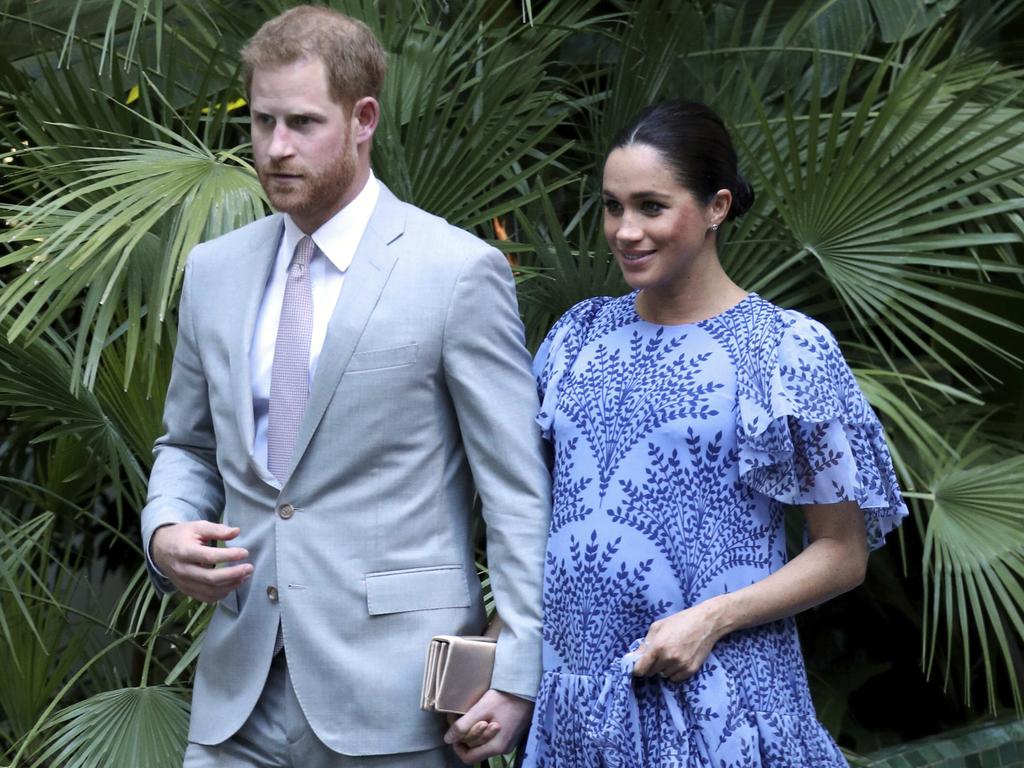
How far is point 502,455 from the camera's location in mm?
2021

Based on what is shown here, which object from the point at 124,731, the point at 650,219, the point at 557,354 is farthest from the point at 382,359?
the point at 124,731

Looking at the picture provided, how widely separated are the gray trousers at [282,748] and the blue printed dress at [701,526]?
0.18 m

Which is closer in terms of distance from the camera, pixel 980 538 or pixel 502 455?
pixel 502 455

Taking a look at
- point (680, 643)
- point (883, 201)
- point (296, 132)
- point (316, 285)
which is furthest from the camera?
point (883, 201)

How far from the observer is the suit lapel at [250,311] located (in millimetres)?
2010

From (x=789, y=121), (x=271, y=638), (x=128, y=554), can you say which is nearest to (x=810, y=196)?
(x=789, y=121)

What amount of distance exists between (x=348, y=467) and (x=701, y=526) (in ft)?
1.53

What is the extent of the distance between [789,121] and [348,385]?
1.44 m

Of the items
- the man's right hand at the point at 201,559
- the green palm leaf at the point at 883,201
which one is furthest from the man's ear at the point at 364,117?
the green palm leaf at the point at 883,201

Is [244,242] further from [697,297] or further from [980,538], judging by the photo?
[980,538]

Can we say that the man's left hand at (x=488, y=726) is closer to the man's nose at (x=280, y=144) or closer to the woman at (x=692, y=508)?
the woman at (x=692, y=508)

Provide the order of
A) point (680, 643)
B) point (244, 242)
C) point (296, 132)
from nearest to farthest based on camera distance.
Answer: point (680, 643) → point (296, 132) → point (244, 242)

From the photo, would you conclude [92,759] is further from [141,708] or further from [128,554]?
[128,554]

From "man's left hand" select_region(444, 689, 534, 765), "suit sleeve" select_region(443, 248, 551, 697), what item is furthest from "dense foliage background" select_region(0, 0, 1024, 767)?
"man's left hand" select_region(444, 689, 534, 765)
